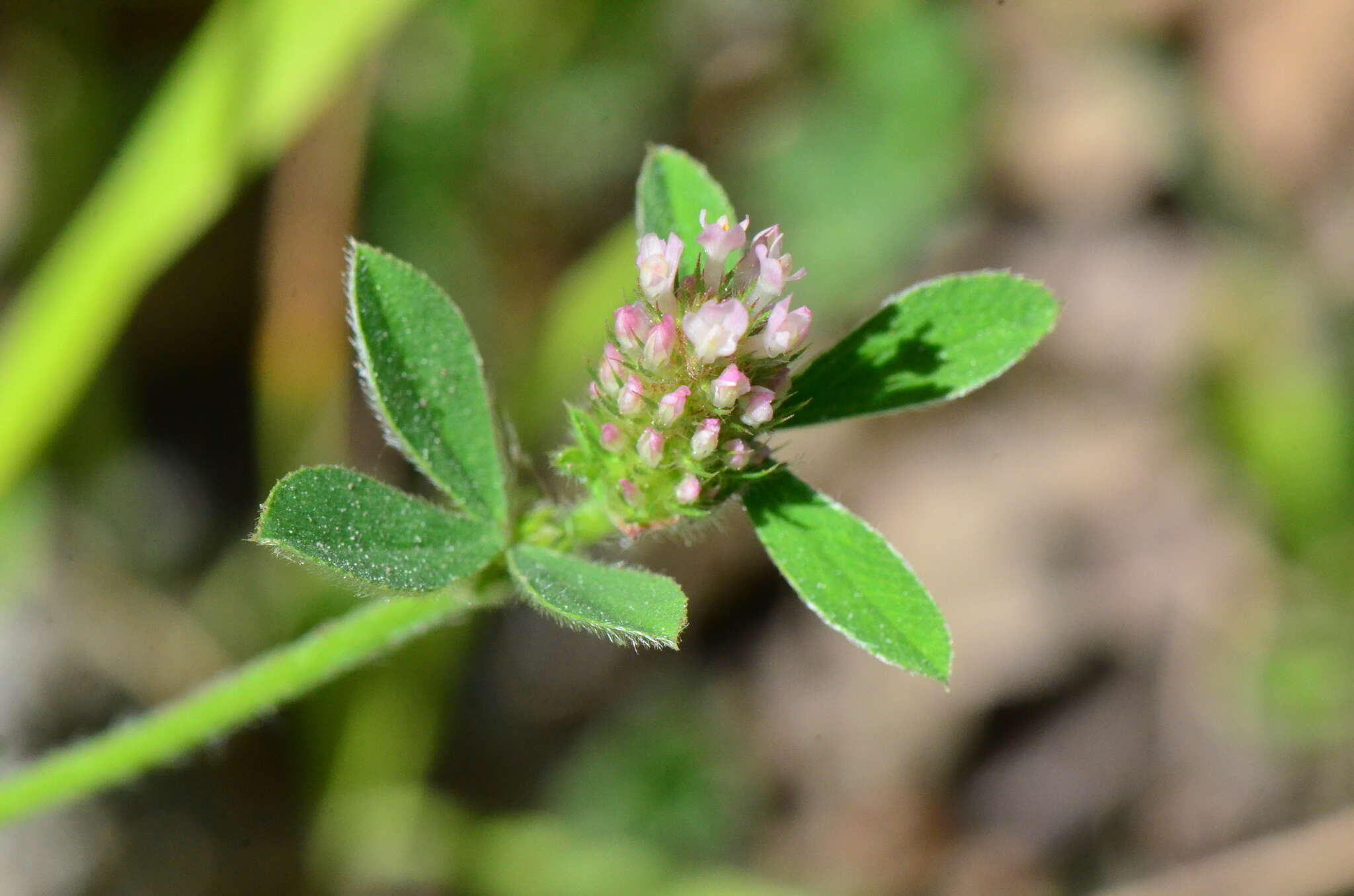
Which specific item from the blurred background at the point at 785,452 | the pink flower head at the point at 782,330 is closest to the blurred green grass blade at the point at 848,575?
the pink flower head at the point at 782,330

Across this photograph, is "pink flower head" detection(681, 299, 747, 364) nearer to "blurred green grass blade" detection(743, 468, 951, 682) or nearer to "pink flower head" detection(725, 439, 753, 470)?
"pink flower head" detection(725, 439, 753, 470)

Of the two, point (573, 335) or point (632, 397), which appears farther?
point (573, 335)

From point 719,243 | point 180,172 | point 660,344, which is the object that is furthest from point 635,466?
point 180,172

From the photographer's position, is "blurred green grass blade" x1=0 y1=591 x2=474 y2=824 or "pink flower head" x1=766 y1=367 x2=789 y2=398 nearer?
"pink flower head" x1=766 y1=367 x2=789 y2=398

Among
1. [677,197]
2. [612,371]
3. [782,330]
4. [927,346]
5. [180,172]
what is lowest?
[612,371]

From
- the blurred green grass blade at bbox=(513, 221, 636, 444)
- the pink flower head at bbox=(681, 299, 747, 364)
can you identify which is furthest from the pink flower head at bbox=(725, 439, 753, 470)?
the blurred green grass blade at bbox=(513, 221, 636, 444)

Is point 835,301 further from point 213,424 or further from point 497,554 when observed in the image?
point 497,554

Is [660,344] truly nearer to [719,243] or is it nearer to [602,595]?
[719,243]
